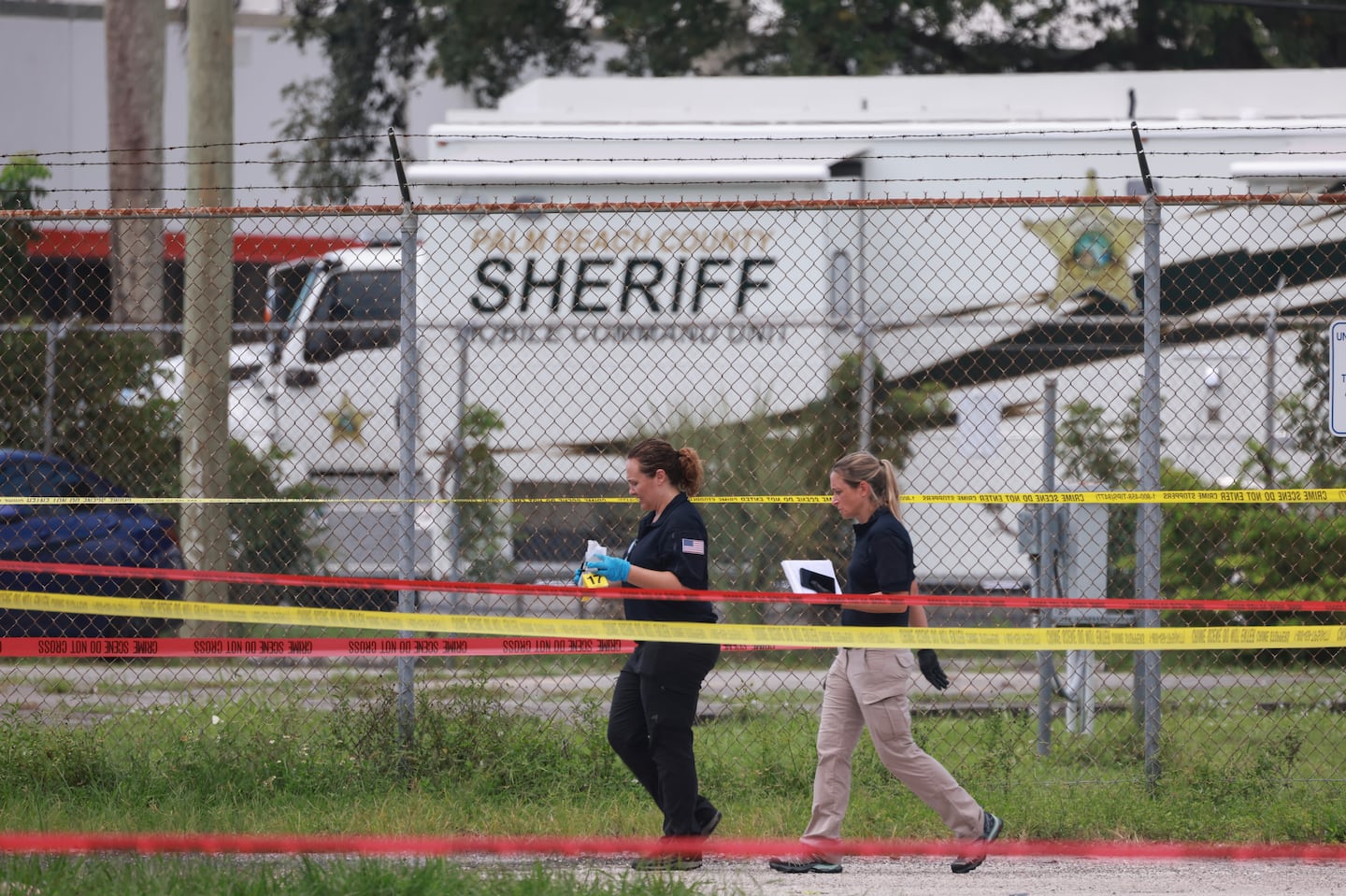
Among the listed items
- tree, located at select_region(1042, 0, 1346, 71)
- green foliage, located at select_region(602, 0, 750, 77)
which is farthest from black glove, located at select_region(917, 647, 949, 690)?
tree, located at select_region(1042, 0, 1346, 71)

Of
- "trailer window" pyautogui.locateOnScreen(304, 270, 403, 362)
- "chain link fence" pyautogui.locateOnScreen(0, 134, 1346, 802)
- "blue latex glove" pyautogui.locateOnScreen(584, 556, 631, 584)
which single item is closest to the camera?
"blue latex glove" pyautogui.locateOnScreen(584, 556, 631, 584)

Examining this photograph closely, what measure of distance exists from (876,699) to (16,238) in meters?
9.02

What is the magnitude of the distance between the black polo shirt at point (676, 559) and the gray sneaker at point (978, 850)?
132cm

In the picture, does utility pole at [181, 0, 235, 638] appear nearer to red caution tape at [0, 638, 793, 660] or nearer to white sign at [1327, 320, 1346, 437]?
red caution tape at [0, 638, 793, 660]

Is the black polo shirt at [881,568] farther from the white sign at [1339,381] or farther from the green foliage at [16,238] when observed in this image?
the green foliage at [16,238]

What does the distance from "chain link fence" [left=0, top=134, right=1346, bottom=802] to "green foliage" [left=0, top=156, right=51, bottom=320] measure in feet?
0.51

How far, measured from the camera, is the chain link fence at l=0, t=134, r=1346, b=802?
10.2 m

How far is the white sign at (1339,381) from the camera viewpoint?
660 centimetres

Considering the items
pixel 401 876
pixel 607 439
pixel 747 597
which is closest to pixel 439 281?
pixel 607 439

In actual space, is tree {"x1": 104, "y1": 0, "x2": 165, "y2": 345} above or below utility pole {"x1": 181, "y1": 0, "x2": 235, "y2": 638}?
above

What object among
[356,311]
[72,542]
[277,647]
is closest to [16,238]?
[356,311]

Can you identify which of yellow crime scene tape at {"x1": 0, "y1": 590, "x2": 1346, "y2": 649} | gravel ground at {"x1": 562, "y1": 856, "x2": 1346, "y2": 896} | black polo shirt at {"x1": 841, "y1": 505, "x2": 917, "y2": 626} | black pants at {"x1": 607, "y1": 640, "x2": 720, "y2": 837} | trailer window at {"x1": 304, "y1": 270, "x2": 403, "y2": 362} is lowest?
gravel ground at {"x1": 562, "y1": 856, "x2": 1346, "y2": 896}

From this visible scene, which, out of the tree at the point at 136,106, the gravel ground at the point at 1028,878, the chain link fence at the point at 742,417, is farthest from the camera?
the tree at the point at 136,106

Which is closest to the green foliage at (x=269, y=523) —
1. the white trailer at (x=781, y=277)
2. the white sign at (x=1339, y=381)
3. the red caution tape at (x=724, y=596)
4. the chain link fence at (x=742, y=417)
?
the chain link fence at (x=742, y=417)
